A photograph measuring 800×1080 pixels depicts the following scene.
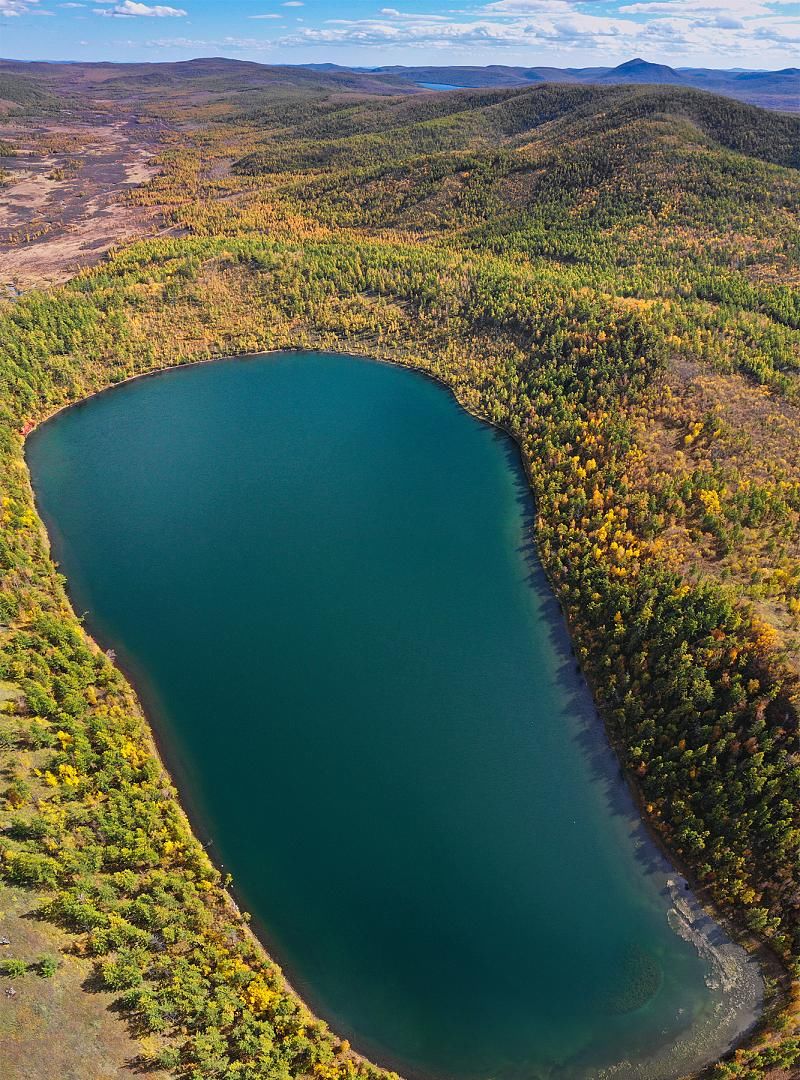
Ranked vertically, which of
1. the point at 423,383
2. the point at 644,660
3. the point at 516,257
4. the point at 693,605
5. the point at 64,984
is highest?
the point at 516,257

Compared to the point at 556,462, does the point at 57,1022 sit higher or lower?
lower

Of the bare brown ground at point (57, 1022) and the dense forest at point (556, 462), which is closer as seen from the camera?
the bare brown ground at point (57, 1022)

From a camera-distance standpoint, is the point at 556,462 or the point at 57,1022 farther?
the point at 556,462

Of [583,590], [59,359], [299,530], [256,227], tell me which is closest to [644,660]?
[583,590]

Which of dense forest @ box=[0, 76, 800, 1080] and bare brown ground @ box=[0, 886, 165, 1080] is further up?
dense forest @ box=[0, 76, 800, 1080]

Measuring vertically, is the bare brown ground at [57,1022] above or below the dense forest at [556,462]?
below

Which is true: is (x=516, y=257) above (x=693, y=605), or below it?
above

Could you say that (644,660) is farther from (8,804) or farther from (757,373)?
(757,373)

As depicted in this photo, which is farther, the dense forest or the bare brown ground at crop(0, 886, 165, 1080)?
the dense forest
